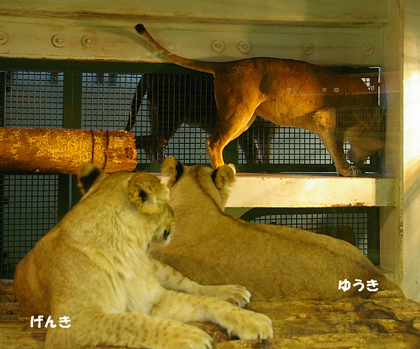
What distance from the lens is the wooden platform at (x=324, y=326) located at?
55.8 inches

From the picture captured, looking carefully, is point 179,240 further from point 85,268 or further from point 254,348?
point 254,348

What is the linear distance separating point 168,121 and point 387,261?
6.46ft

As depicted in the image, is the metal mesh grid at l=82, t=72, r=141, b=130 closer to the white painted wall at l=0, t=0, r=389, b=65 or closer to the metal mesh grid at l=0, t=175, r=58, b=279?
the white painted wall at l=0, t=0, r=389, b=65

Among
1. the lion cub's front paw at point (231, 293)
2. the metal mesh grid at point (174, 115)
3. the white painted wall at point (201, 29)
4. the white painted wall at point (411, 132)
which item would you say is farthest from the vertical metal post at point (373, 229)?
the lion cub's front paw at point (231, 293)

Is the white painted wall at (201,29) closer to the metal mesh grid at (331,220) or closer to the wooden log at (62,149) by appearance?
the wooden log at (62,149)

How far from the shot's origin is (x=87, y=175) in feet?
5.86

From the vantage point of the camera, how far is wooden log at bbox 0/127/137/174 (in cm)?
273

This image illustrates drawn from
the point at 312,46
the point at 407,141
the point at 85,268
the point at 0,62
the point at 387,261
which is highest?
the point at 312,46

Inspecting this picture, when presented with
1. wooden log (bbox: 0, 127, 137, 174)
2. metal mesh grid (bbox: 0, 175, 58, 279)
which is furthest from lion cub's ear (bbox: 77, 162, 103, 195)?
metal mesh grid (bbox: 0, 175, 58, 279)

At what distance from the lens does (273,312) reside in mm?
1718

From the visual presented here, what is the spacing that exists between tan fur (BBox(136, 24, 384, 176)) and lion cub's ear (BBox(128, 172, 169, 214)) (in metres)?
1.90

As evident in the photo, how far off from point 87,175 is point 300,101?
224 centimetres

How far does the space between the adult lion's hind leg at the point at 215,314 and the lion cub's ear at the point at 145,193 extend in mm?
355

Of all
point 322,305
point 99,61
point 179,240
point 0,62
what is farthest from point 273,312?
point 0,62
